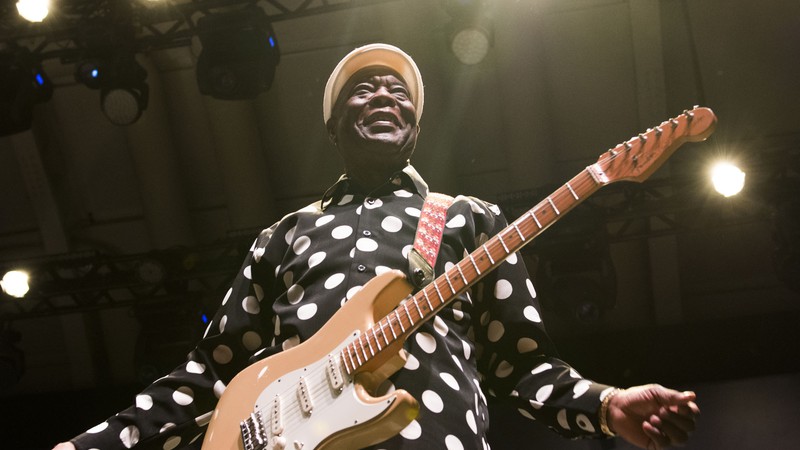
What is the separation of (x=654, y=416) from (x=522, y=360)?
0.50 metres

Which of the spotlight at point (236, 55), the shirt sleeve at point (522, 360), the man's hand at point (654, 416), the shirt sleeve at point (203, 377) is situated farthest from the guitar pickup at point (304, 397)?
the spotlight at point (236, 55)

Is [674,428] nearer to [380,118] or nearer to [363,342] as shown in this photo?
[363,342]

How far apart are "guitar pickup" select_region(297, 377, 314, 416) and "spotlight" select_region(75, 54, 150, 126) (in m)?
3.94

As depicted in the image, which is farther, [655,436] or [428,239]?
[428,239]

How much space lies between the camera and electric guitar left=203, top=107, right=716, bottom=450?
5.27 ft

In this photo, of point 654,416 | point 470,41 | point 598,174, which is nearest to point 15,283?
point 470,41

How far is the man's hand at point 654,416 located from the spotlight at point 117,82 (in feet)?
14.5

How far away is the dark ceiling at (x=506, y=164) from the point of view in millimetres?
5766

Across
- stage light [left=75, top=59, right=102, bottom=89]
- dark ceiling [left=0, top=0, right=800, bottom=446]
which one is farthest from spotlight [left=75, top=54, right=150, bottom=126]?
dark ceiling [left=0, top=0, right=800, bottom=446]

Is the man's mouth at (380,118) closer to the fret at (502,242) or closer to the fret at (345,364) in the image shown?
the fret at (502,242)

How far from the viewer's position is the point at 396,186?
7.19 ft

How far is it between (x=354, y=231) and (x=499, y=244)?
48cm

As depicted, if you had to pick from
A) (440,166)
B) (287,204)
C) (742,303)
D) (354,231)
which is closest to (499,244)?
(354,231)

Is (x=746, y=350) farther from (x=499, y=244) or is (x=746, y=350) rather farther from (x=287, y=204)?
(x=499, y=244)
